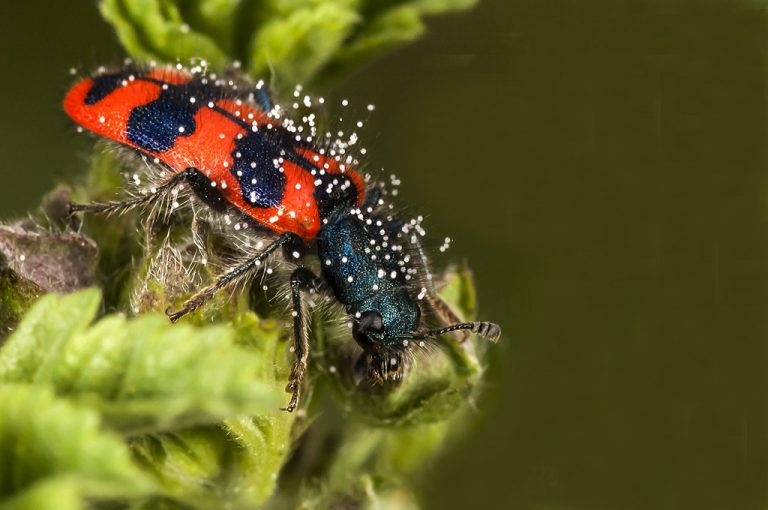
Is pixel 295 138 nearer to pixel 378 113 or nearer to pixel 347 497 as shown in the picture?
pixel 347 497

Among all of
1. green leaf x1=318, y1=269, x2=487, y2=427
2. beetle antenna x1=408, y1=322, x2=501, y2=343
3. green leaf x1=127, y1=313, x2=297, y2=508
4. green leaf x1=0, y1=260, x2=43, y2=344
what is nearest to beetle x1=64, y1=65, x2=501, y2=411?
beetle antenna x1=408, y1=322, x2=501, y2=343

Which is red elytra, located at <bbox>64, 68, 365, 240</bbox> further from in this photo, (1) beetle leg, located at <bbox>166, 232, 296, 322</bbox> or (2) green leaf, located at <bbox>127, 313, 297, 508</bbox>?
(2) green leaf, located at <bbox>127, 313, 297, 508</bbox>

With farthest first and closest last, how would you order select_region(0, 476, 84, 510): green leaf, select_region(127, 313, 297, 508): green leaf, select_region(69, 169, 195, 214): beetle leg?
select_region(69, 169, 195, 214): beetle leg < select_region(127, 313, 297, 508): green leaf < select_region(0, 476, 84, 510): green leaf

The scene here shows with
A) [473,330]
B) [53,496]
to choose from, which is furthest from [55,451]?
[473,330]

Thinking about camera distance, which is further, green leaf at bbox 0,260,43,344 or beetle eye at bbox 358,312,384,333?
beetle eye at bbox 358,312,384,333

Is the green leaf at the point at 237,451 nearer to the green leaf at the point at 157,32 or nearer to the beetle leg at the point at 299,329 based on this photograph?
the beetle leg at the point at 299,329

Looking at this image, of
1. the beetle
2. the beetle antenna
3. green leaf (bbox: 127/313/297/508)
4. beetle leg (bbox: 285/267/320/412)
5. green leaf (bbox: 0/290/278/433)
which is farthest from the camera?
the beetle

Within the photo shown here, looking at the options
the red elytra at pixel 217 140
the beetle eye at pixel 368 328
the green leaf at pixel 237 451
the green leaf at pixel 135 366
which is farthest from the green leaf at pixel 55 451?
the red elytra at pixel 217 140

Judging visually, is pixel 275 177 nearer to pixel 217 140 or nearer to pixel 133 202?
pixel 217 140
